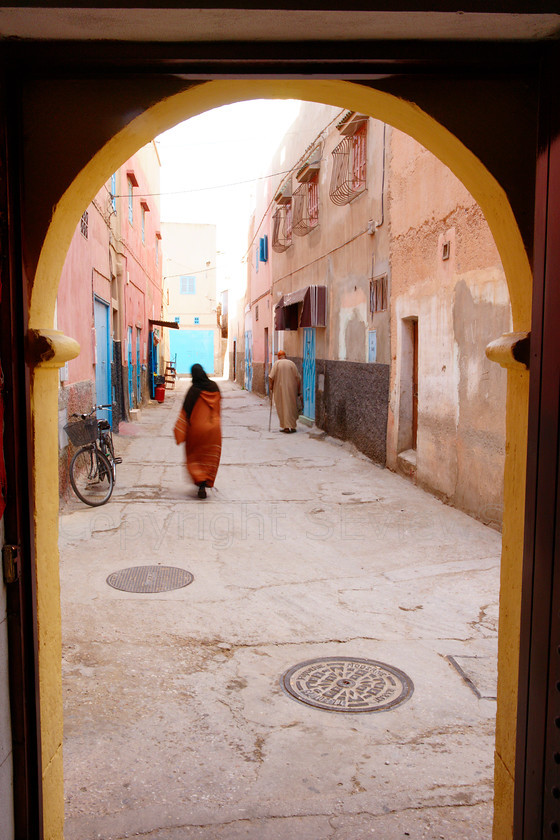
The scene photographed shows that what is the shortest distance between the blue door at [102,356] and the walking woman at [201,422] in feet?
12.3

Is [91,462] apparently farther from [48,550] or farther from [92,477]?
[48,550]

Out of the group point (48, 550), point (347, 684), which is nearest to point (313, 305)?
point (347, 684)

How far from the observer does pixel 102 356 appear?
41.4 feet

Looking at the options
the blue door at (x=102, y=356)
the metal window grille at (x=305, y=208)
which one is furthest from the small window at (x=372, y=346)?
the metal window grille at (x=305, y=208)

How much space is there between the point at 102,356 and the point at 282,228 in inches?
338

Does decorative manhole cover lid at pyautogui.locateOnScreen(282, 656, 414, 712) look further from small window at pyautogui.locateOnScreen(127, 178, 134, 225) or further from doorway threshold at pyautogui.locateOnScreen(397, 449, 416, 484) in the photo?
small window at pyautogui.locateOnScreen(127, 178, 134, 225)

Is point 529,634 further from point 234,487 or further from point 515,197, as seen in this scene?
point 234,487

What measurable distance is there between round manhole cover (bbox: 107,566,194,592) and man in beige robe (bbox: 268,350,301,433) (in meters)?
9.08

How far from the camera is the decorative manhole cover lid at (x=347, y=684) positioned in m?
3.63

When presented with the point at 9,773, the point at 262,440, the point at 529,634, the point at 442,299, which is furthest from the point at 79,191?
the point at 262,440

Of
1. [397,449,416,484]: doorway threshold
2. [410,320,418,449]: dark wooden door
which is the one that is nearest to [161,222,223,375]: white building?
[410,320,418,449]: dark wooden door

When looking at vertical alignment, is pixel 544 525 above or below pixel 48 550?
above

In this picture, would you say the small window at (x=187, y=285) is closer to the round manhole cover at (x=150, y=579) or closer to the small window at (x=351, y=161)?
the small window at (x=351, y=161)

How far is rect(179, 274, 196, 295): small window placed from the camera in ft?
158
